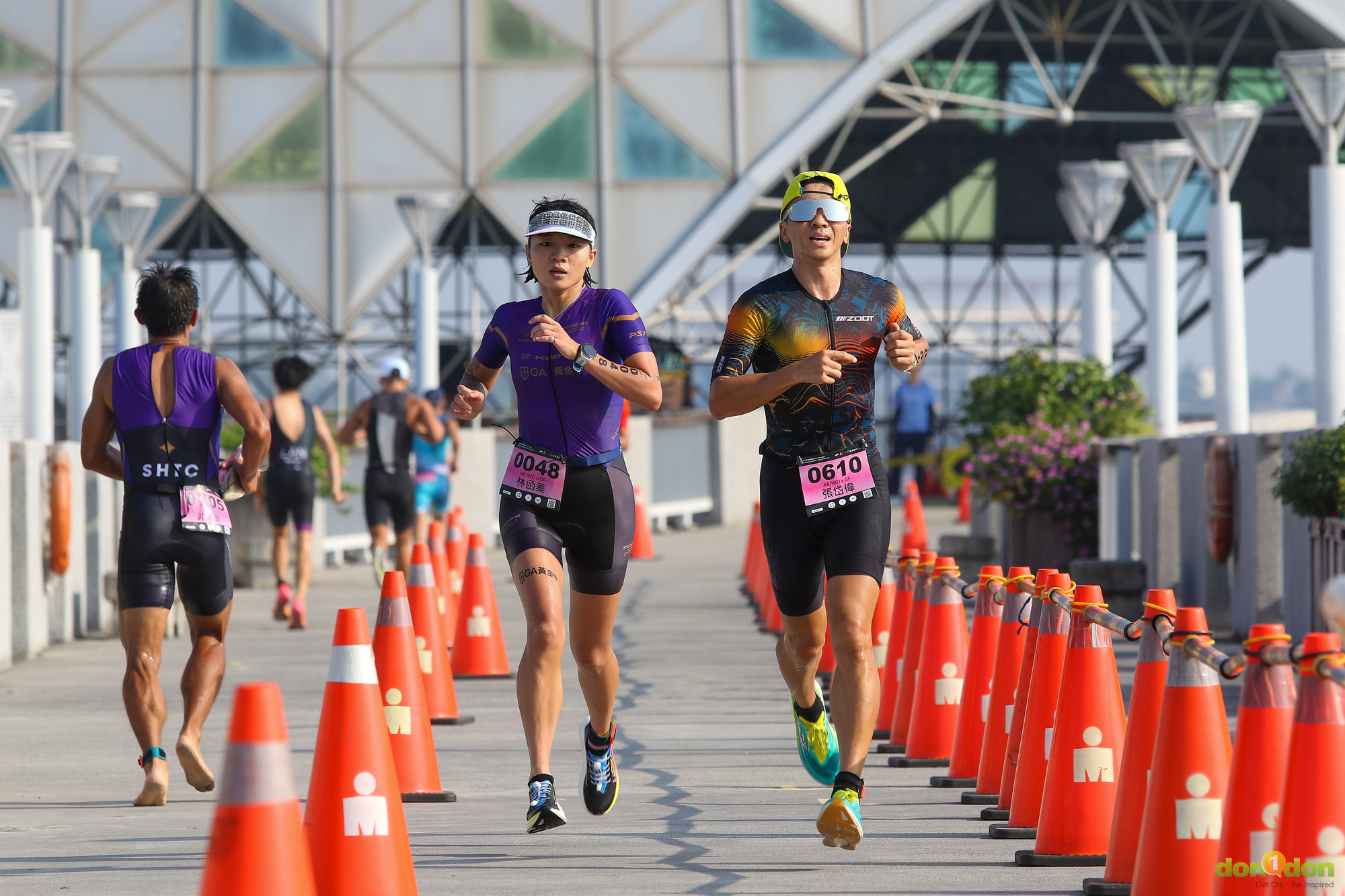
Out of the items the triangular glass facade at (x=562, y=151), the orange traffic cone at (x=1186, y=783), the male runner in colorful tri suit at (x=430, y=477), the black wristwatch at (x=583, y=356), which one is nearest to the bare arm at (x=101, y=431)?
the black wristwatch at (x=583, y=356)

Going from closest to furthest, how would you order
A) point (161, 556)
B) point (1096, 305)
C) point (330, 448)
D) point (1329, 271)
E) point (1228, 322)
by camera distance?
point (161, 556) → point (330, 448) → point (1329, 271) → point (1228, 322) → point (1096, 305)

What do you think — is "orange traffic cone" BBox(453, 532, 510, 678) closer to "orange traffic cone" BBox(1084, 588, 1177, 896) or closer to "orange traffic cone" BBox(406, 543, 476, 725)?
"orange traffic cone" BBox(406, 543, 476, 725)

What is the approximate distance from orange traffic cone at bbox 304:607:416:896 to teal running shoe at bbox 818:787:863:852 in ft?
4.13

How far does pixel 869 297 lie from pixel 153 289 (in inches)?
109

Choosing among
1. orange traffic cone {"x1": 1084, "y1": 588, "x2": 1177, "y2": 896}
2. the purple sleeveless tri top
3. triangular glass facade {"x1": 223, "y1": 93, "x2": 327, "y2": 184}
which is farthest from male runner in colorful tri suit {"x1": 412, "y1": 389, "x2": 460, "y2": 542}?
triangular glass facade {"x1": 223, "y1": 93, "x2": 327, "y2": 184}

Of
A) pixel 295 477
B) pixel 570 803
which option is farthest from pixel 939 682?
pixel 295 477

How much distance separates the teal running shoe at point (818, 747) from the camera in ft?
20.3

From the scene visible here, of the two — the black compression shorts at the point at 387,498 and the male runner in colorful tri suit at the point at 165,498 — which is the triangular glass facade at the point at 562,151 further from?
the male runner in colorful tri suit at the point at 165,498

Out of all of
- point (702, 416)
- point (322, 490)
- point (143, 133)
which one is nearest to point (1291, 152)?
point (702, 416)

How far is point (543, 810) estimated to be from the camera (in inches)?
219

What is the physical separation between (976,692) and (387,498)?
8.14 metres

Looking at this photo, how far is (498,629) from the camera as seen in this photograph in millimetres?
11711

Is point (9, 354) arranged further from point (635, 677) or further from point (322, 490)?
point (322, 490)

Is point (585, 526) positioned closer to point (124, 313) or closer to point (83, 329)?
point (83, 329)
